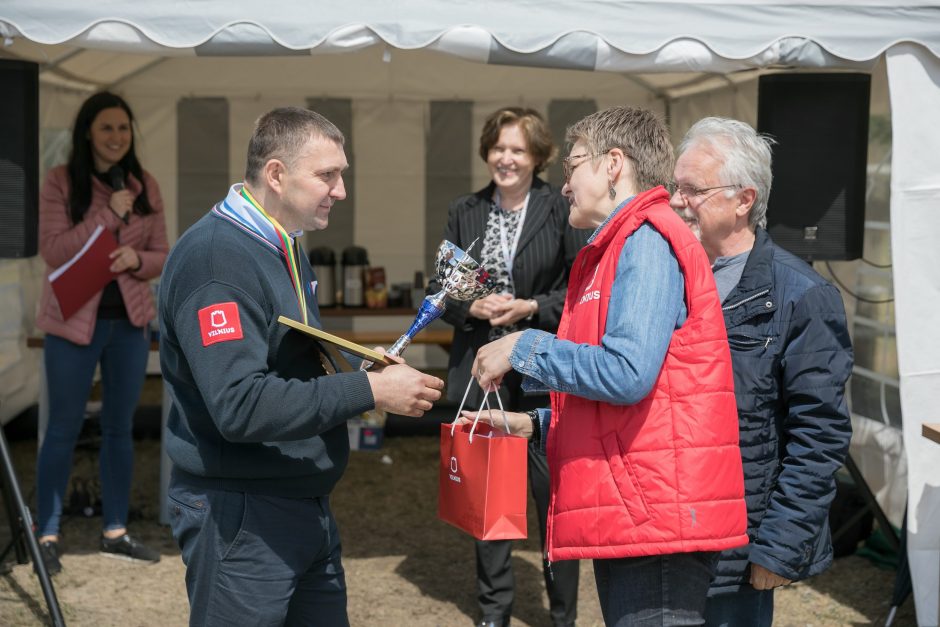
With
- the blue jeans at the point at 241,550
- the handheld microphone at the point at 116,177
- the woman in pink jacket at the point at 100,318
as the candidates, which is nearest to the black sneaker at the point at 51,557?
the woman in pink jacket at the point at 100,318

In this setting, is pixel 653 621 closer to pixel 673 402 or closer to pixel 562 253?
pixel 673 402

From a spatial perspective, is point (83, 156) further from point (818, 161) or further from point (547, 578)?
point (818, 161)

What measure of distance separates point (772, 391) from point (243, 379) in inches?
42.1

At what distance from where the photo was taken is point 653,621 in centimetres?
198

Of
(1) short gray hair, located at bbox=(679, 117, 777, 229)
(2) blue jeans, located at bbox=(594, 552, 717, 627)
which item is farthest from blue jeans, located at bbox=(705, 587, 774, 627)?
(1) short gray hair, located at bbox=(679, 117, 777, 229)

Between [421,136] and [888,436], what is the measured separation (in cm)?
395

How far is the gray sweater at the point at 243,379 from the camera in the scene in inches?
76.4

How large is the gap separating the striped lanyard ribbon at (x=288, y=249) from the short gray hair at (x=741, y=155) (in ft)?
3.02

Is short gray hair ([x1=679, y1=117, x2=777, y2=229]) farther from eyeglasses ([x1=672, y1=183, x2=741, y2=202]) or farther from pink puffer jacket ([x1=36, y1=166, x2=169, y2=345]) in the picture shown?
pink puffer jacket ([x1=36, y1=166, x2=169, y2=345])

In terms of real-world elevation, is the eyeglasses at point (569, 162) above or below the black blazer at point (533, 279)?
above

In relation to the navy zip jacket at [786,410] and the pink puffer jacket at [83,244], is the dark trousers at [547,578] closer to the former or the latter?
the navy zip jacket at [786,410]

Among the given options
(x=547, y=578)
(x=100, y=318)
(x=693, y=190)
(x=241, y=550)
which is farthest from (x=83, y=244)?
(x=693, y=190)

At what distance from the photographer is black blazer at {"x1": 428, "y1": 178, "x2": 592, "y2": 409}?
3660 millimetres

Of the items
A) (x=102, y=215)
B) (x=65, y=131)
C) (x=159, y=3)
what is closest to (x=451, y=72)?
(x=65, y=131)
